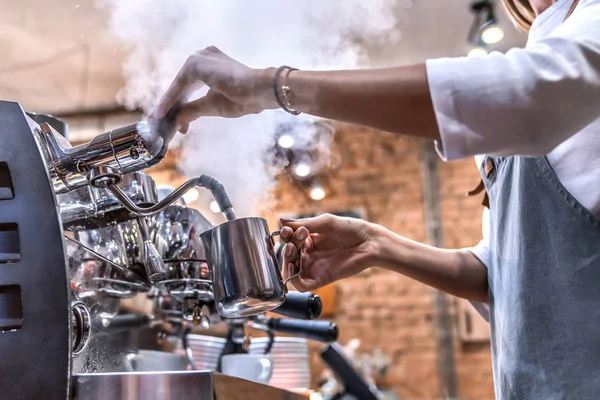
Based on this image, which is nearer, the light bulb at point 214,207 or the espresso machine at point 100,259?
the espresso machine at point 100,259

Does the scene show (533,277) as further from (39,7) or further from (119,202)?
(39,7)

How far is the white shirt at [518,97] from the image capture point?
21.0 inches

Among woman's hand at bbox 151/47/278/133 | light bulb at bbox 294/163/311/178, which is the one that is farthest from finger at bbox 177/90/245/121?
light bulb at bbox 294/163/311/178

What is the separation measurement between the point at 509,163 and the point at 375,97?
13.8 inches

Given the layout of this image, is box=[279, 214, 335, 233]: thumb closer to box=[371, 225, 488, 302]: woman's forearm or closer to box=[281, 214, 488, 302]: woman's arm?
box=[281, 214, 488, 302]: woman's arm

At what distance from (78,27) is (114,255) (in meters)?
0.33

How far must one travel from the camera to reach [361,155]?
11.9 feet

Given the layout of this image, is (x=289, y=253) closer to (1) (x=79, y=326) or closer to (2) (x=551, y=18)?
(1) (x=79, y=326)

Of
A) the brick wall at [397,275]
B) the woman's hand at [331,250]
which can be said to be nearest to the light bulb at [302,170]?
the woman's hand at [331,250]

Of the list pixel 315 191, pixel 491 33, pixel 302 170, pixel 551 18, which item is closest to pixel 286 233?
pixel 302 170

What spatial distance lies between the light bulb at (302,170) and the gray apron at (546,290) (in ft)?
1.03

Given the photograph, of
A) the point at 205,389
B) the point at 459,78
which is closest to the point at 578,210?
the point at 459,78

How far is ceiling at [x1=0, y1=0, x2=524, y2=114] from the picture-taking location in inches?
32.3

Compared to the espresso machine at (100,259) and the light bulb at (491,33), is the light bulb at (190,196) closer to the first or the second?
the espresso machine at (100,259)
